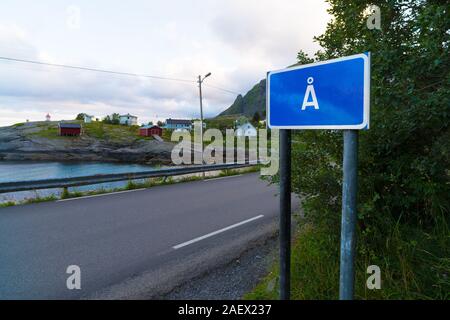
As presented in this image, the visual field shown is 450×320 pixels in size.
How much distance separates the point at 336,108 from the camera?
1537 mm

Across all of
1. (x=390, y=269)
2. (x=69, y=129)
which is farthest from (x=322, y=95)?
(x=69, y=129)

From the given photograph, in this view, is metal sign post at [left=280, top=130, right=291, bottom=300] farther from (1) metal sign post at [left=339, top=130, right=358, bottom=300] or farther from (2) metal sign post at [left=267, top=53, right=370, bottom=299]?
(1) metal sign post at [left=339, top=130, right=358, bottom=300]

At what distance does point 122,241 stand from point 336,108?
4.69m

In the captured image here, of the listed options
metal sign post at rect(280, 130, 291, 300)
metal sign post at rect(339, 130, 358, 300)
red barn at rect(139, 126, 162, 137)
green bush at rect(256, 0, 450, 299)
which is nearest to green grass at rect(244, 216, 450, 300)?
green bush at rect(256, 0, 450, 299)

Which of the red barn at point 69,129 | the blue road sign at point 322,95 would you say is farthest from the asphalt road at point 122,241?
the red barn at point 69,129

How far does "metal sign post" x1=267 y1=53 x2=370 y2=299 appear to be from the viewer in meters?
1.45

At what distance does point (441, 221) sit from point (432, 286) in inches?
40.6

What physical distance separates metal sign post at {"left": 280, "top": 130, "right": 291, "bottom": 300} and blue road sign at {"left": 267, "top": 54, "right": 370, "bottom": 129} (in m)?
0.15

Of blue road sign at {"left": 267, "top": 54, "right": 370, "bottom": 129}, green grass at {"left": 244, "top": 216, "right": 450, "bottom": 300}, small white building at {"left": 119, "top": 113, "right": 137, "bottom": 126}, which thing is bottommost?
green grass at {"left": 244, "top": 216, "right": 450, "bottom": 300}

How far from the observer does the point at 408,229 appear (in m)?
3.23

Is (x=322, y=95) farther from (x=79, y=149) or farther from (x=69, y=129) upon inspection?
(x=69, y=129)

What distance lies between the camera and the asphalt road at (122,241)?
353 centimetres

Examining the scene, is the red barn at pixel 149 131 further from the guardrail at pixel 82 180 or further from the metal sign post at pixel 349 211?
the metal sign post at pixel 349 211
